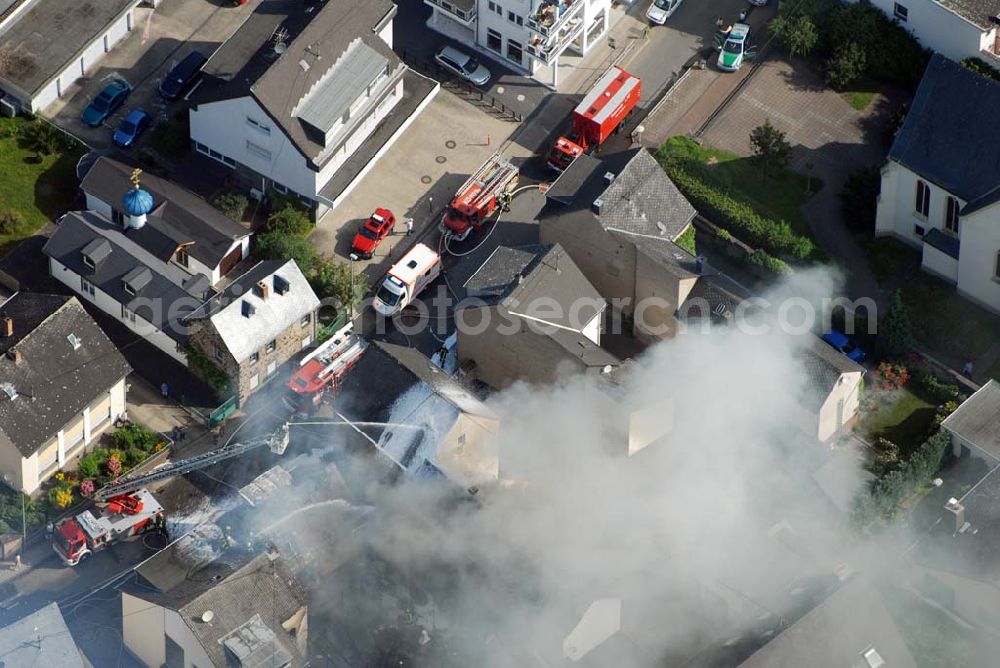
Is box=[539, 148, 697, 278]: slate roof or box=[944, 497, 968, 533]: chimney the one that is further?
box=[539, 148, 697, 278]: slate roof

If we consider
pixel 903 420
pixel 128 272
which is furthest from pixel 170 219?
pixel 903 420

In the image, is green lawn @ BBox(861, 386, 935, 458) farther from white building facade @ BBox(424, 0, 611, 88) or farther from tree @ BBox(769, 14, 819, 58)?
white building facade @ BBox(424, 0, 611, 88)

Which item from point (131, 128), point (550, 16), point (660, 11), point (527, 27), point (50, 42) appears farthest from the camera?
point (660, 11)

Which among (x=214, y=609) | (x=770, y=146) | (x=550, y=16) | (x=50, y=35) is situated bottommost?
(x=214, y=609)

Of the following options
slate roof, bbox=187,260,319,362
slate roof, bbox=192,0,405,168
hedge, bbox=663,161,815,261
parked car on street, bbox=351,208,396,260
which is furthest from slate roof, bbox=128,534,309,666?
hedge, bbox=663,161,815,261

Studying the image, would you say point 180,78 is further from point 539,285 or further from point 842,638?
point 842,638

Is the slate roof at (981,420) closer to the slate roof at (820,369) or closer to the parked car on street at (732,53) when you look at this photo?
the slate roof at (820,369)

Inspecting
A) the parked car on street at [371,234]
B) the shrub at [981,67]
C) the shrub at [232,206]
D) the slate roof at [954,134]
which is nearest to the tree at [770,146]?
the slate roof at [954,134]
